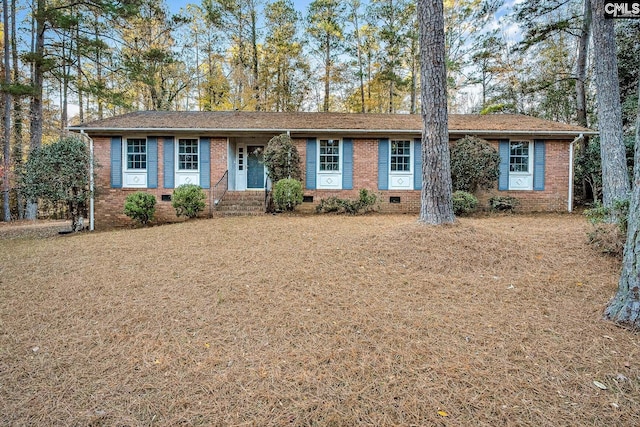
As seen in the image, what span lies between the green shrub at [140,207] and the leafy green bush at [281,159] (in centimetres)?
397

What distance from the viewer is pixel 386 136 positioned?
1145cm

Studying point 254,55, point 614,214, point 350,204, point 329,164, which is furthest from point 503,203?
point 254,55

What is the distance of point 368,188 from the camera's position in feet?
37.5

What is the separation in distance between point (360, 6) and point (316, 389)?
858 inches

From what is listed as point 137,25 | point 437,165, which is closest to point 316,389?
point 437,165

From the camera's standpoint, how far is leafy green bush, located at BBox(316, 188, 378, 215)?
10711mm

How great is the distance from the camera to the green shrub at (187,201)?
394 inches

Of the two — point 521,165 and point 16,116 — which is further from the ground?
point 16,116

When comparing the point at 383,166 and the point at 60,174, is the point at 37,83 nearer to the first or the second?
the point at 60,174

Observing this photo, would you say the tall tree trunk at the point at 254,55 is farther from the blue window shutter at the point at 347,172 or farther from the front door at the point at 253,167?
the blue window shutter at the point at 347,172

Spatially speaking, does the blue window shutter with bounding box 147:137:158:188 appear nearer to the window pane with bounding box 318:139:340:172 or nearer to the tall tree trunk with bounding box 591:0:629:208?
the window pane with bounding box 318:139:340:172

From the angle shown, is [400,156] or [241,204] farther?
[400,156]

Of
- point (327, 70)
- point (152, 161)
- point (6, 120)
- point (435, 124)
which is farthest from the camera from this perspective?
point (327, 70)

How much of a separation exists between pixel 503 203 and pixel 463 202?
219 centimetres
